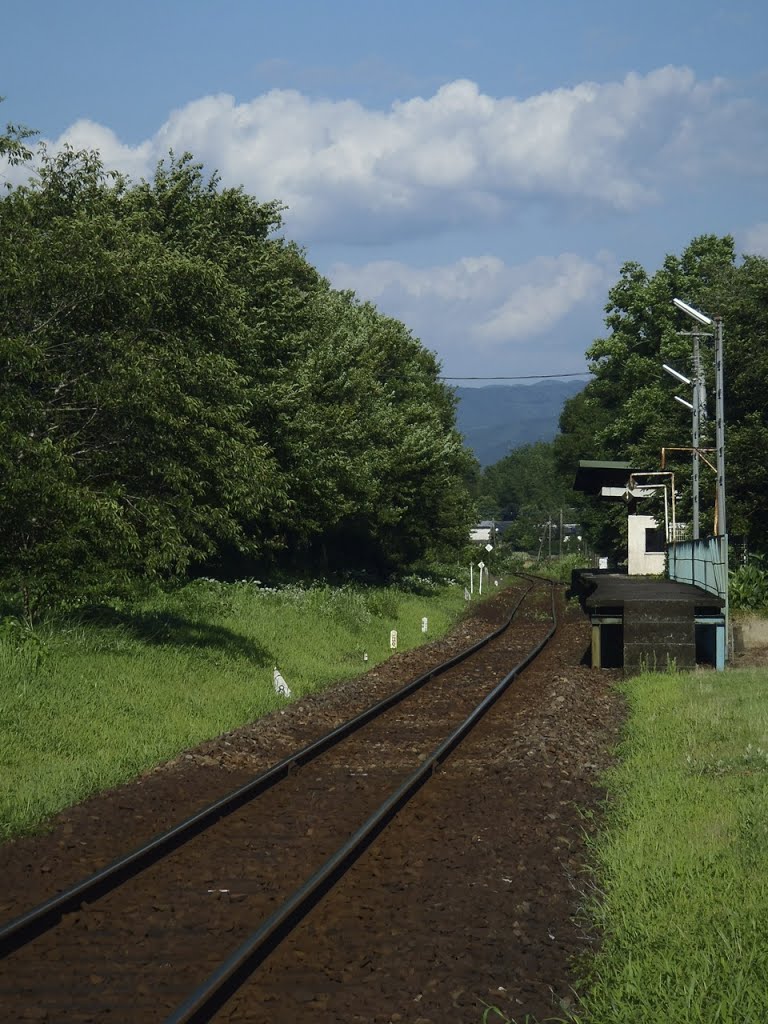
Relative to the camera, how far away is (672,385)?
207 ft

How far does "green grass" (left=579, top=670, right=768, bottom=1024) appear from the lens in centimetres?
643

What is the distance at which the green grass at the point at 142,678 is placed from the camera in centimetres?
1345

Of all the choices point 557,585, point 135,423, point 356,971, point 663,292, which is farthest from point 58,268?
point 557,585

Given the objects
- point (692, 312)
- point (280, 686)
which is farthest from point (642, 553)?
point (280, 686)

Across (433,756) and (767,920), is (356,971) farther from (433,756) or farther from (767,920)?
(433,756)

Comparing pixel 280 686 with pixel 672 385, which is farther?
pixel 672 385

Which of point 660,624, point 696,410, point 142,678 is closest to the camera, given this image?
point 142,678

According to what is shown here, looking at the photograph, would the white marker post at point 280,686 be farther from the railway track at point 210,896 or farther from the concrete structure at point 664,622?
the concrete structure at point 664,622

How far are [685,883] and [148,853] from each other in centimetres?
441

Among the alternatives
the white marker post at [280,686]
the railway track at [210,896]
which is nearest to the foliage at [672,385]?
the white marker post at [280,686]

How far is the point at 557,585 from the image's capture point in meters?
75.7

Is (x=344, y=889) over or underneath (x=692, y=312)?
underneath

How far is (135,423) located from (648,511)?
37.4 m

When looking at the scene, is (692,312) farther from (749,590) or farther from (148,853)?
(148,853)
